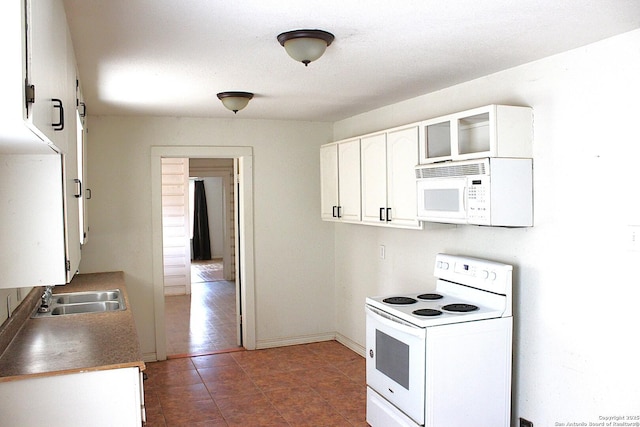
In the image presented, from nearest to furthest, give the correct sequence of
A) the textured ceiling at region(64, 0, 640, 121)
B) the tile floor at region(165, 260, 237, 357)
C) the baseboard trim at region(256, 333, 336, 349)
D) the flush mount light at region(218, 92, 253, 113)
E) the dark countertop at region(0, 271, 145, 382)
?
1. the textured ceiling at region(64, 0, 640, 121)
2. the dark countertop at region(0, 271, 145, 382)
3. the flush mount light at region(218, 92, 253, 113)
4. the baseboard trim at region(256, 333, 336, 349)
5. the tile floor at region(165, 260, 237, 357)

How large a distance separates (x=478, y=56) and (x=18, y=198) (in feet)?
7.67

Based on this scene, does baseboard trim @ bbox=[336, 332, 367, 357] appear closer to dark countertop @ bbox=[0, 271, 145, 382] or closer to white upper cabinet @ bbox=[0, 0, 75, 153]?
dark countertop @ bbox=[0, 271, 145, 382]

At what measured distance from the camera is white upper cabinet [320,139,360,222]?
4621 mm

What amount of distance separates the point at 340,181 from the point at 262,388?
186 cm

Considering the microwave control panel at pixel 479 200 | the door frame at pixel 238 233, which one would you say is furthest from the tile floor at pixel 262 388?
the microwave control panel at pixel 479 200

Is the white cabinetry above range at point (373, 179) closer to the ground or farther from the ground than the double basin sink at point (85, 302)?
farther from the ground

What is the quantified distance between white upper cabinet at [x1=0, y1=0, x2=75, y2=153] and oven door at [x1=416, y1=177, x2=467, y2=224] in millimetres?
2144

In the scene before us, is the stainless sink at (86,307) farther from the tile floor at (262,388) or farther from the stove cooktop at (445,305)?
the stove cooktop at (445,305)

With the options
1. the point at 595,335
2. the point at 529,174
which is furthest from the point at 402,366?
the point at 529,174

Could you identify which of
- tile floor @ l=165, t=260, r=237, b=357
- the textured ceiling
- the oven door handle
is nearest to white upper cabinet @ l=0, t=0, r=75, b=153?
the textured ceiling

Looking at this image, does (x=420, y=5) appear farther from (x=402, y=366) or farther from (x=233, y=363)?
(x=233, y=363)

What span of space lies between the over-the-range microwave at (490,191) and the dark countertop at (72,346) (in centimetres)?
190

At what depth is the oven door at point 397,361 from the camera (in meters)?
3.04

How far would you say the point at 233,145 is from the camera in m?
5.31
